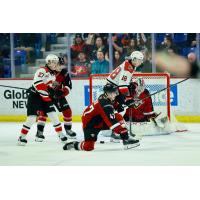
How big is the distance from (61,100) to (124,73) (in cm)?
50

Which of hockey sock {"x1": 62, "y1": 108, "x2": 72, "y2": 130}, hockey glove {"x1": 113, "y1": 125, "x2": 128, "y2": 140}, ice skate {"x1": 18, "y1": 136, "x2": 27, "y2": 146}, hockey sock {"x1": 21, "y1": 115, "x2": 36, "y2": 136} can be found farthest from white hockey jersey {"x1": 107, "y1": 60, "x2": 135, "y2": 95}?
ice skate {"x1": 18, "y1": 136, "x2": 27, "y2": 146}

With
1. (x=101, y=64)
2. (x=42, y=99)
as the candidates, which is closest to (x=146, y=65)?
(x=101, y=64)

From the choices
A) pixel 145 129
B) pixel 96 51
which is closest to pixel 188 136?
pixel 145 129

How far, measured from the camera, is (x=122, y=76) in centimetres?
669

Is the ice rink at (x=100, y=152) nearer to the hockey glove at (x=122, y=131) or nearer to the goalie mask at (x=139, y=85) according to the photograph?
the hockey glove at (x=122, y=131)

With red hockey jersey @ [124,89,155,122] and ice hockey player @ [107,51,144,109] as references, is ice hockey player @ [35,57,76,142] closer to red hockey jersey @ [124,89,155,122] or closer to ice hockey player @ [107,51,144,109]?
ice hockey player @ [107,51,144,109]

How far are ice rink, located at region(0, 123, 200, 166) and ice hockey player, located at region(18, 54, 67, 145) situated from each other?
0.15 ft

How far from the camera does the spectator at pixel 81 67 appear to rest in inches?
265

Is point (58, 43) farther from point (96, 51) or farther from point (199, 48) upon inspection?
point (199, 48)

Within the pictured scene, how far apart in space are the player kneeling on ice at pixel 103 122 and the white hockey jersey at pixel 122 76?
0.06 m

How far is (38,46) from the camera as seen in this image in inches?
260

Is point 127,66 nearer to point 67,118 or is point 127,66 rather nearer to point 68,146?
point 67,118

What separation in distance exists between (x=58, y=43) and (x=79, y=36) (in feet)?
0.52
